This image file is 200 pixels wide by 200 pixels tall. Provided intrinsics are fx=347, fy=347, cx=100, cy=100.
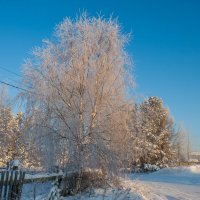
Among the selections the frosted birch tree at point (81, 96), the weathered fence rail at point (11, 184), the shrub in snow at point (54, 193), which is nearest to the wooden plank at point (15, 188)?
the weathered fence rail at point (11, 184)

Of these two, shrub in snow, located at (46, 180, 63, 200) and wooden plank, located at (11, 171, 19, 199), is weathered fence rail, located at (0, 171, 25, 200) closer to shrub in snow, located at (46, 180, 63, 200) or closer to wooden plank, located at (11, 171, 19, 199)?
wooden plank, located at (11, 171, 19, 199)

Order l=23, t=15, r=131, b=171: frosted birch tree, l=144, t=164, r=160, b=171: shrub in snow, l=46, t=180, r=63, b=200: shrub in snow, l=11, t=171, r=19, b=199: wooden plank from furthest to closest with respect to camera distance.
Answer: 1. l=144, t=164, r=160, b=171: shrub in snow
2. l=23, t=15, r=131, b=171: frosted birch tree
3. l=46, t=180, r=63, b=200: shrub in snow
4. l=11, t=171, r=19, b=199: wooden plank

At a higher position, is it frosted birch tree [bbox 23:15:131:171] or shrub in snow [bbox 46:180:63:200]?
frosted birch tree [bbox 23:15:131:171]

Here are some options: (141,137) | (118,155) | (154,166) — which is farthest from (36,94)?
(154,166)

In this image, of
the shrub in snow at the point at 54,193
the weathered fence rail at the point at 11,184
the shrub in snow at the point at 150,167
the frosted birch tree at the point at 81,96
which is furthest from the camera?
the shrub in snow at the point at 150,167

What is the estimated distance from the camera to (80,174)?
538 inches

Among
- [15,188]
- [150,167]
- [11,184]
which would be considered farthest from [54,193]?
[150,167]

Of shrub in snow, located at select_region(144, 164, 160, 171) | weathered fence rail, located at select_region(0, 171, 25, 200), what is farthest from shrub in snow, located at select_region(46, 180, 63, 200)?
shrub in snow, located at select_region(144, 164, 160, 171)

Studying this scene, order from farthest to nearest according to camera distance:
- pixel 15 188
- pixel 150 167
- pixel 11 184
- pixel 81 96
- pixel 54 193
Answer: pixel 150 167 < pixel 81 96 < pixel 54 193 < pixel 15 188 < pixel 11 184

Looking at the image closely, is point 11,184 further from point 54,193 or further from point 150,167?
point 150,167

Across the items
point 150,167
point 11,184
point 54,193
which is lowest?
point 54,193

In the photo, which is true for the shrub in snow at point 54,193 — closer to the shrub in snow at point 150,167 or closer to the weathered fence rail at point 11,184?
the weathered fence rail at point 11,184

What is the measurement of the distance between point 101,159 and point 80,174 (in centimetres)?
113

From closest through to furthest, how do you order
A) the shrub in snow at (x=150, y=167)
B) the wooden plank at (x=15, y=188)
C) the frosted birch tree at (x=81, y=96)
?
the wooden plank at (x=15, y=188)
the frosted birch tree at (x=81, y=96)
the shrub in snow at (x=150, y=167)
